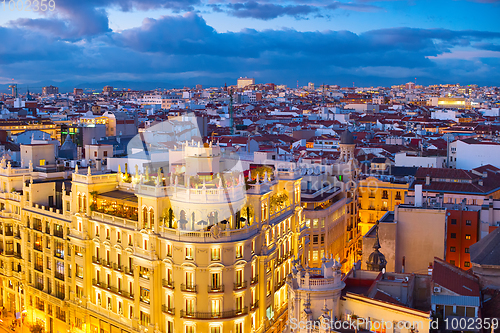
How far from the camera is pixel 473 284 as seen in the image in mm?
28625

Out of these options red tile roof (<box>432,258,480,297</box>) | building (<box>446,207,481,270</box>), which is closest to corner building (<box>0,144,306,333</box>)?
red tile roof (<box>432,258,480,297</box>)

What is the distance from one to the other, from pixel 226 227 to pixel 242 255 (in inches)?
89.6

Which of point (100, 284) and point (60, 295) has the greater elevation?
point (100, 284)

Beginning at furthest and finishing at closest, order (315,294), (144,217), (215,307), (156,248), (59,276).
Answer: (59,276), (144,217), (156,248), (215,307), (315,294)

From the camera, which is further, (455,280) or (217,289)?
(217,289)

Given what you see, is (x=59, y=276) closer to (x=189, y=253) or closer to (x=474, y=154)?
(x=189, y=253)

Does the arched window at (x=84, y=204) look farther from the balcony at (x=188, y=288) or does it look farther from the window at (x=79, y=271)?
the balcony at (x=188, y=288)

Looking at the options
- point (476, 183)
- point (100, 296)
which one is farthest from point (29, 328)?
point (476, 183)

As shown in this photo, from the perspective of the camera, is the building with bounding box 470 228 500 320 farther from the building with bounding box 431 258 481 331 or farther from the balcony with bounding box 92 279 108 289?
the balcony with bounding box 92 279 108 289

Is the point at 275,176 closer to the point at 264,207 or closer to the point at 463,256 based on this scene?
the point at 264,207

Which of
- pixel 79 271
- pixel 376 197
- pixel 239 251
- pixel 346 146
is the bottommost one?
pixel 79 271

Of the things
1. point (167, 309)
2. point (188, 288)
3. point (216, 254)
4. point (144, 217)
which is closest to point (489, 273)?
point (216, 254)

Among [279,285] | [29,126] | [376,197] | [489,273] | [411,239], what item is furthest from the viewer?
[29,126]

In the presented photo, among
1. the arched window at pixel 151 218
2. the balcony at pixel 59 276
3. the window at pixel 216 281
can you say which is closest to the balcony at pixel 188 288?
the window at pixel 216 281
